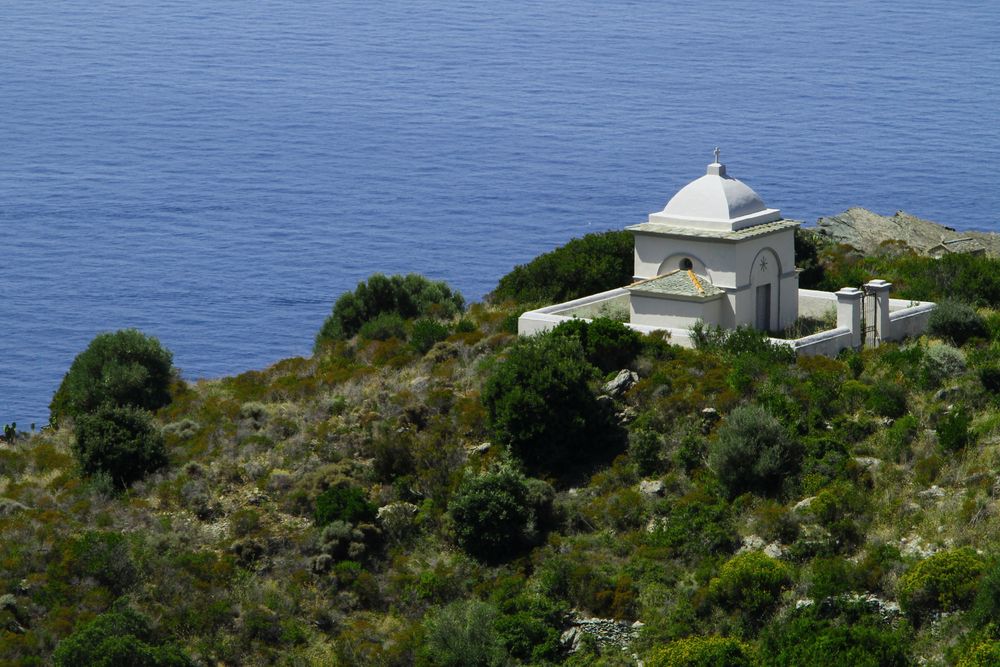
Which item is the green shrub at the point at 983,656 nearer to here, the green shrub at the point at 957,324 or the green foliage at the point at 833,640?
the green foliage at the point at 833,640

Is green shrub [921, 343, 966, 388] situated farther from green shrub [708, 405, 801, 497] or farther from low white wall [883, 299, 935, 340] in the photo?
green shrub [708, 405, 801, 497]

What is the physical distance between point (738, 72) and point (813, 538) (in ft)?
514

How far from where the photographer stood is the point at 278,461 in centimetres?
4022

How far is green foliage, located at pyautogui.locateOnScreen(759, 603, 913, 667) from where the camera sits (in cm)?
2930

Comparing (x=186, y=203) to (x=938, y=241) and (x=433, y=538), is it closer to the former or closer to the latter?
(x=938, y=241)

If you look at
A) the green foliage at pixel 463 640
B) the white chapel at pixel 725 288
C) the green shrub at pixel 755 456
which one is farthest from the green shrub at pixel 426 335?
the green foliage at pixel 463 640

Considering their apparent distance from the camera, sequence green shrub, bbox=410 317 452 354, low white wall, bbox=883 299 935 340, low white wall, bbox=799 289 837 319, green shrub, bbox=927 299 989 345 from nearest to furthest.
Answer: green shrub, bbox=927 299 989 345
low white wall, bbox=883 299 935 340
green shrub, bbox=410 317 452 354
low white wall, bbox=799 289 837 319

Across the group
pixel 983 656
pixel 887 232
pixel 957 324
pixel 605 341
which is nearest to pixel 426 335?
pixel 605 341

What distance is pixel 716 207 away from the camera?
4288cm

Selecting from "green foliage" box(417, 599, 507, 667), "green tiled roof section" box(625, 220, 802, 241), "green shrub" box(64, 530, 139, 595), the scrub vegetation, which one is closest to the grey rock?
the scrub vegetation

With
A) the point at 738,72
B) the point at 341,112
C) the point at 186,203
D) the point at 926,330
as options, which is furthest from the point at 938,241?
the point at 738,72

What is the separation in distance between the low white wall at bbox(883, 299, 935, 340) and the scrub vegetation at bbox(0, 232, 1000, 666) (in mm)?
667

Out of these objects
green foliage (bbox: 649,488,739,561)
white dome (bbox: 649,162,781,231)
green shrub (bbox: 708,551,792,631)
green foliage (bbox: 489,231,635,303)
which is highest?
white dome (bbox: 649,162,781,231)

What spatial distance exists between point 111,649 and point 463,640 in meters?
6.99
